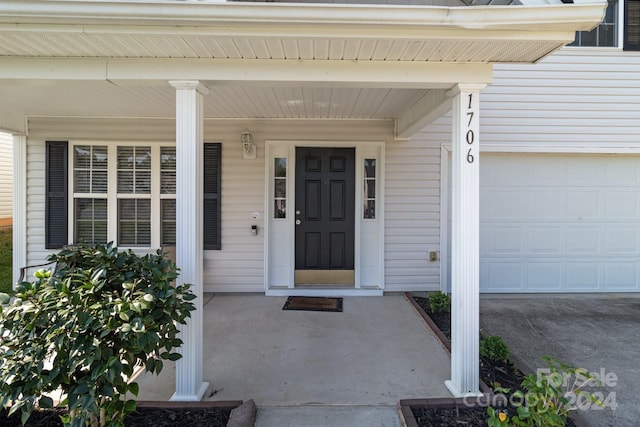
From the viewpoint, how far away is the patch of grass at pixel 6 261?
19.3 ft

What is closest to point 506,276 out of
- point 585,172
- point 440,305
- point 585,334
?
point 585,334

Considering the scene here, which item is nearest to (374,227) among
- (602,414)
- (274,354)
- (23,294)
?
(274,354)

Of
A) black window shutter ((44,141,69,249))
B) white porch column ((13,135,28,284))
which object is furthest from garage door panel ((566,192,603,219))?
white porch column ((13,135,28,284))

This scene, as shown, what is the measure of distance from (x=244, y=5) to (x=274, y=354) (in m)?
2.69

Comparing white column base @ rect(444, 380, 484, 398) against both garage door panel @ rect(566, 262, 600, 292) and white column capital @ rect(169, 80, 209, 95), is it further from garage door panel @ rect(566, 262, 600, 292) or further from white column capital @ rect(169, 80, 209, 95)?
garage door panel @ rect(566, 262, 600, 292)

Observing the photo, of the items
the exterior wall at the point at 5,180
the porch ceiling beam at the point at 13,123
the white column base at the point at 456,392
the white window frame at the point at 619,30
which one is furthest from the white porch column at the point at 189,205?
the exterior wall at the point at 5,180

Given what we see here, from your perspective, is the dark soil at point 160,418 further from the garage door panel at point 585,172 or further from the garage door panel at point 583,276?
the garage door panel at point 585,172

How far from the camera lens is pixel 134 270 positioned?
6.98 feet

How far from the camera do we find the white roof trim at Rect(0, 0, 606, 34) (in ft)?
6.85

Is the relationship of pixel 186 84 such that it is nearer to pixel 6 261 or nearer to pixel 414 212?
pixel 414 212

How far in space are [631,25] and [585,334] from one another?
4465 millimetres

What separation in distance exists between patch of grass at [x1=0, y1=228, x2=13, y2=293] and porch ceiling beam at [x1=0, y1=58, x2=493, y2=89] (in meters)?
4.31

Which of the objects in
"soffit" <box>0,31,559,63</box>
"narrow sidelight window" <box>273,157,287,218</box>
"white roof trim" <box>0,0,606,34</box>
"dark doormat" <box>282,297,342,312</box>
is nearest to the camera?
"white roof trim" <box>0,0,606,34</box>

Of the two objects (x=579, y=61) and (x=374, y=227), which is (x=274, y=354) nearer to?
(x=374, y=227)
